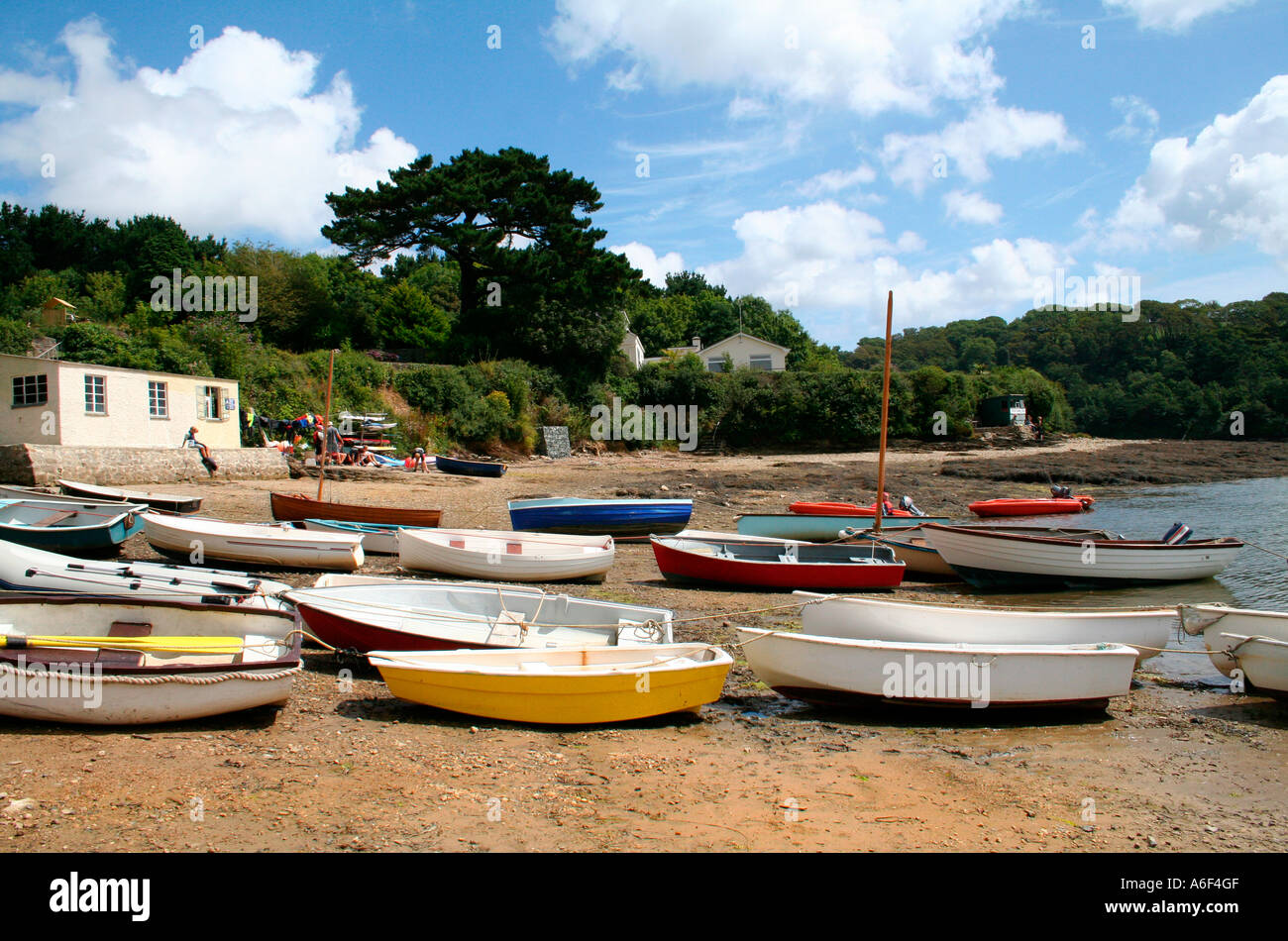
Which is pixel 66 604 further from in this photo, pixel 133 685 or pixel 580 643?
pixel 580 643

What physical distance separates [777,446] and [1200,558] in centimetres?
3145

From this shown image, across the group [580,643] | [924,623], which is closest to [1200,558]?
[924,623]

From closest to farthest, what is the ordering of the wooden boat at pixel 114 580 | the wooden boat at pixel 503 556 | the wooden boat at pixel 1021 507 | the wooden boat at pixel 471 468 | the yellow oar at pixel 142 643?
the yellow oar at pixel 142 643 → the wooden boat at pixel 114 580 → the wooden boat at pixel 503 556 → the wooden boat at pixel 1021 507 → the wooden boat at pixel 471 468

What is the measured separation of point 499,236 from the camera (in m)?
38.0

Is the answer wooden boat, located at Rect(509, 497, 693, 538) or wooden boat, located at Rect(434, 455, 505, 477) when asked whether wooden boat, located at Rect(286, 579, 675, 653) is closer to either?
wooden boat, located at Rect(509, 497, 693, 538)

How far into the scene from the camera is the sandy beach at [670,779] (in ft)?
15.8

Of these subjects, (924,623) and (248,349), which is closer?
(924,623)

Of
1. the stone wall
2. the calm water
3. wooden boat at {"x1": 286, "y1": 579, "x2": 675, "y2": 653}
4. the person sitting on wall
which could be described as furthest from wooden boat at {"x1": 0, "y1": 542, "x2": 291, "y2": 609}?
the person sitting on wall

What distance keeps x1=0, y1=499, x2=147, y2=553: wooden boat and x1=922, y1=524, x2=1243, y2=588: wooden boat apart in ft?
47.2

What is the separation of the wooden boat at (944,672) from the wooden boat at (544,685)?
0.89 m

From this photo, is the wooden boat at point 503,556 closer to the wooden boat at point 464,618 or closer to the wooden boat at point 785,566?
the wooden boat at point 785,566

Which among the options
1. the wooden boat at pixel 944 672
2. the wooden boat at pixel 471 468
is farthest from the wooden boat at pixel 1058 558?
the wooden boat at pixel 471 468

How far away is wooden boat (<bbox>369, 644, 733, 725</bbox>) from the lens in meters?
6.77
